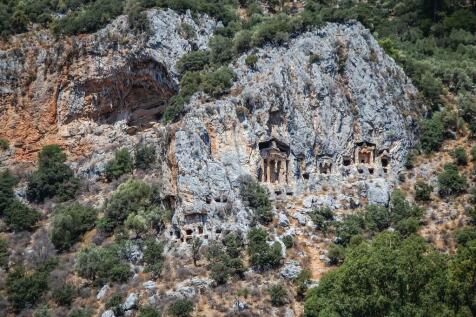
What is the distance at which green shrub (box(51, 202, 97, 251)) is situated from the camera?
62.4 m

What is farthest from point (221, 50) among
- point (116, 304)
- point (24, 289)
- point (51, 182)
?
point (24, 289)

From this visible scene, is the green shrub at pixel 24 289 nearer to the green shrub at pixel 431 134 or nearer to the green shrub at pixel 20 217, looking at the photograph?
the green shrub at pixel 20 217

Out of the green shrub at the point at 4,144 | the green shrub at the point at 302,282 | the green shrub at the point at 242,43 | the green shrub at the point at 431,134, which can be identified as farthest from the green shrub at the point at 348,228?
the green shrub at the point at 4,144

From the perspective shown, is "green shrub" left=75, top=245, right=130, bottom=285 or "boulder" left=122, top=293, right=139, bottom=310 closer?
"boulder" left=122, top=293, right=139, bottom=310

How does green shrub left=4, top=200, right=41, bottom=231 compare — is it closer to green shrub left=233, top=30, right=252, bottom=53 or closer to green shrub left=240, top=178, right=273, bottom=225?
green shrub left=240, top=178, right=273, bottom=225

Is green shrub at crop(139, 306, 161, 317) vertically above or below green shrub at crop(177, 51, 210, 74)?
below

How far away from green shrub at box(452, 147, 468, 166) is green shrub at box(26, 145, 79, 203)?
35626mm

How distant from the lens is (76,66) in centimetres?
7356

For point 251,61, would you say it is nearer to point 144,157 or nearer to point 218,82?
point 218,82

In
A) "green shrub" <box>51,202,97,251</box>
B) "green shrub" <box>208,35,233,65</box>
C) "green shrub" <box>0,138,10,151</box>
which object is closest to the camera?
"green shrub" <box>51,202,97,251</box>

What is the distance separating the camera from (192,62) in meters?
69.0

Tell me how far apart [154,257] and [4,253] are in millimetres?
14615

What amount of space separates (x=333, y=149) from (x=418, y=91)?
42.7 feet

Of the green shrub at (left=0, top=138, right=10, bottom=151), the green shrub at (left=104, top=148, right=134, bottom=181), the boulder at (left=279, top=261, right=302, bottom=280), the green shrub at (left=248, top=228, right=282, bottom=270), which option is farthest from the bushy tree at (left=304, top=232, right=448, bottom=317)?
the green shrub at (left=0, top=138, right=10, bottom=151)
